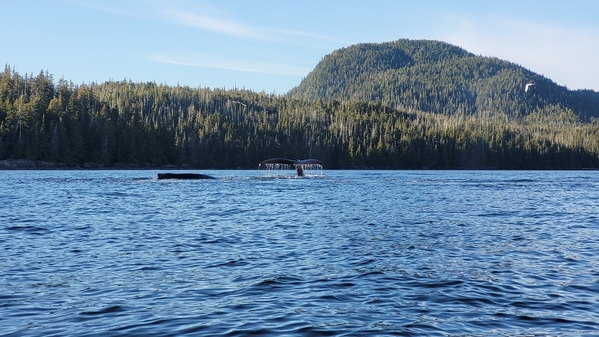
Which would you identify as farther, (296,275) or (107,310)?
(296,275)

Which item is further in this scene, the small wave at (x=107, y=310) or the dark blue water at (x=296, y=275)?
the small wave at (x=107, y=310)

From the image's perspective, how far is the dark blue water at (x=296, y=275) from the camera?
14.1 metres

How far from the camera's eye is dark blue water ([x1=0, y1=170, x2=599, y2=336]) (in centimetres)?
1412

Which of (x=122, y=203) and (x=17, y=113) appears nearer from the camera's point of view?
(x=122, y=203)

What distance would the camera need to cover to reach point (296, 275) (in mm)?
19609

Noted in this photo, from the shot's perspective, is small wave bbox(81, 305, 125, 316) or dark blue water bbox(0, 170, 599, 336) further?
small wave bbox(81, 305, 125, 316)

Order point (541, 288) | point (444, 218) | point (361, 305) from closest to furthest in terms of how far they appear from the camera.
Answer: point (361, 305) → point (541, 288) → point (444, 218)

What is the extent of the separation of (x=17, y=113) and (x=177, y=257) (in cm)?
13579

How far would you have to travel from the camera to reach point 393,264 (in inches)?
855

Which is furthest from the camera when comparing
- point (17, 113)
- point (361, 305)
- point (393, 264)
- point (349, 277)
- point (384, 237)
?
point (17, 113)

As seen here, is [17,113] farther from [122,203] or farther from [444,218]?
[444,218]

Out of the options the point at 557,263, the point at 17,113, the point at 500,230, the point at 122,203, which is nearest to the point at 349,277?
the point at 557,263

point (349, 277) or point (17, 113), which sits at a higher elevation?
point (17, 113)

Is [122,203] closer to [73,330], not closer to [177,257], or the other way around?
[177,257]
